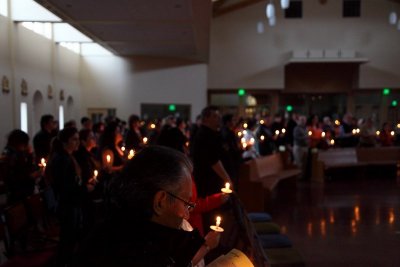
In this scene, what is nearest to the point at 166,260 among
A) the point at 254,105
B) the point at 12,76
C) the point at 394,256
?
the point at 394,256

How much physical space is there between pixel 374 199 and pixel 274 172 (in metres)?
2.26

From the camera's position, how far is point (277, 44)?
2022 centimetres

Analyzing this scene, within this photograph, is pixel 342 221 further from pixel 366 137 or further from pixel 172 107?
pixel 172 107

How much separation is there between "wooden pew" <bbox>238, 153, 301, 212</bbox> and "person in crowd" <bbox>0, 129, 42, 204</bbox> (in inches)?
147

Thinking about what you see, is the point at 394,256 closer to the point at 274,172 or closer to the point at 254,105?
the point at 274,172

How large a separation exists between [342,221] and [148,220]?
7.27m

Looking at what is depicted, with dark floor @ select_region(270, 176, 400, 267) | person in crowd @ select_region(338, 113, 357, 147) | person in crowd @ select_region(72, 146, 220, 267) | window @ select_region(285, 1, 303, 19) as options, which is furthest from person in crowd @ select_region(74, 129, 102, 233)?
window @ select_region(285, 1, 303, 19)

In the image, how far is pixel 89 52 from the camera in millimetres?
17734

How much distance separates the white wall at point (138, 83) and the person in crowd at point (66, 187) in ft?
44.7

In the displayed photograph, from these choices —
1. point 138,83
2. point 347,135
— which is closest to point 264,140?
point 347,135

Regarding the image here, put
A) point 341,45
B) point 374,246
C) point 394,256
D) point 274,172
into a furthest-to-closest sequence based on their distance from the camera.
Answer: point 341,45 → point 274,172 → point 374,246 → point 394,256

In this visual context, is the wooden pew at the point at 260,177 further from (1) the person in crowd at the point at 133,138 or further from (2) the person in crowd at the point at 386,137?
(2) the person in crowd at the point at 386,137

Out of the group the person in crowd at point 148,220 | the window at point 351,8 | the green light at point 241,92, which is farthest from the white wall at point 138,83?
the person in crowd at point 148,220

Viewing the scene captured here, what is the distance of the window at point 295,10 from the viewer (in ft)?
66.7
